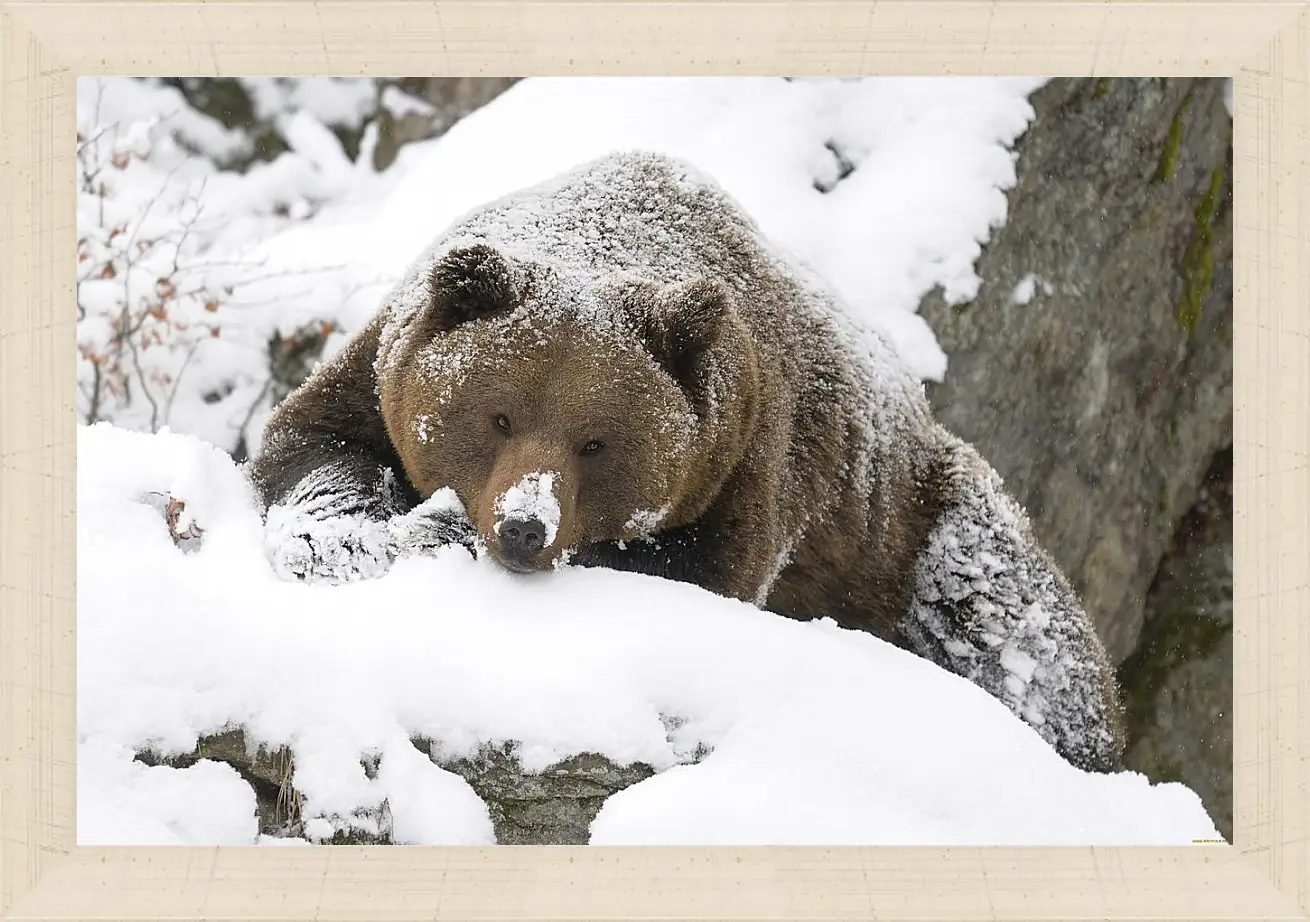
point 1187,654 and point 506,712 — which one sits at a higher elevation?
point 506,712

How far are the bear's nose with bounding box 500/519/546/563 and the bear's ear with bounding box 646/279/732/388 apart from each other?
2.52 feet

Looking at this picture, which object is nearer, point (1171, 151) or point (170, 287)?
point (1171, 151)

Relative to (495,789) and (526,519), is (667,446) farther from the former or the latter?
(495,789)

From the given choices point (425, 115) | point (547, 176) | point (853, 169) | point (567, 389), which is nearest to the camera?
point (567, 389)

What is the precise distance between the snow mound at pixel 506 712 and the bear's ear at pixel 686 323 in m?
0.87

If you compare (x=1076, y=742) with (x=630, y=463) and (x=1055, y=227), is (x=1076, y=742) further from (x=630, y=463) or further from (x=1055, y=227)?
(x=1055, y=227)

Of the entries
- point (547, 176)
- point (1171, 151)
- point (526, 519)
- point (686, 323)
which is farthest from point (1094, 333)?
point (526, 519)

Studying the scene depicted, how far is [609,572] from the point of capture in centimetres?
450

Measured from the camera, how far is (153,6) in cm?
417

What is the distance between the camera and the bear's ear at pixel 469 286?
182 inches

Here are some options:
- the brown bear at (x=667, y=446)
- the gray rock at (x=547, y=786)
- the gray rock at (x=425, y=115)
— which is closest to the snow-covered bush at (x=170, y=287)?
the gray rock at (x=425, y=115)

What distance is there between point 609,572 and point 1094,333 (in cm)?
466

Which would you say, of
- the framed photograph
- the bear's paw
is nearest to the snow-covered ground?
the framed photograph

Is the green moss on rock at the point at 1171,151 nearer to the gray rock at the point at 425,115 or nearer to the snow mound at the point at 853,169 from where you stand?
the snow mound at the point at 853,169
